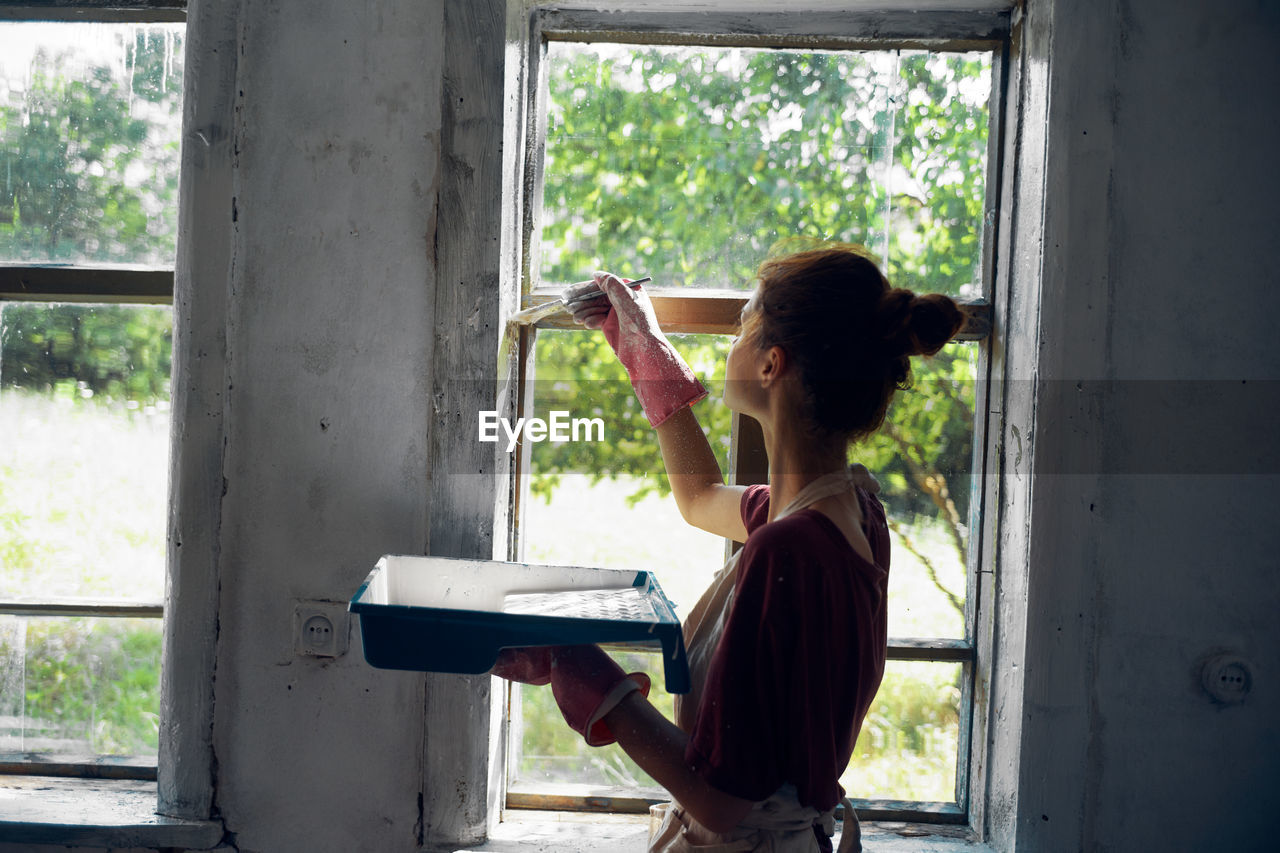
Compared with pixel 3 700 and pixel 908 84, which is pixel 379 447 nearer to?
Answer: pixel 3 700

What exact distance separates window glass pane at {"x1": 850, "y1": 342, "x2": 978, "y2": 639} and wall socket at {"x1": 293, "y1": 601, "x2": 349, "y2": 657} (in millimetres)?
876

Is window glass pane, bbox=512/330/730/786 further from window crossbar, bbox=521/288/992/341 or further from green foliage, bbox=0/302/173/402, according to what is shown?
green foliage, bbox=0/302/173/402

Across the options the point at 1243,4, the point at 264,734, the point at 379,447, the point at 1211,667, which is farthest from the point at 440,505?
the point at 1243,4

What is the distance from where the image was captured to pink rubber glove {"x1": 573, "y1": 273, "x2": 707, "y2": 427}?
115cm

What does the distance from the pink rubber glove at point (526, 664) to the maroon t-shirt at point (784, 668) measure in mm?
183

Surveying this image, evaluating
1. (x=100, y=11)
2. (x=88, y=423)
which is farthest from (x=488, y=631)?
(x=100, y=11)

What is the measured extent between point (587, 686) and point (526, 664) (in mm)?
80

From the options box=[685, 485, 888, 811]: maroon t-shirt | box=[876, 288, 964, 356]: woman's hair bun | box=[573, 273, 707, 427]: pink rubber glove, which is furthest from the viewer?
box=[573, 273, 707, 427]: pink rubber glove

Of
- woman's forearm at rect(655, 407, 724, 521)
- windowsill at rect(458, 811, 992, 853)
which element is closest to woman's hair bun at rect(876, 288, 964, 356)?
woman's forearm at rect(655, 407, 724, 521)

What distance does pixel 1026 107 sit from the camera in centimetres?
125

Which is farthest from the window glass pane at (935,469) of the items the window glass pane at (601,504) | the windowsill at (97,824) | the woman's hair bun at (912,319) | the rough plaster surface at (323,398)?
the windowsill at (97,824)

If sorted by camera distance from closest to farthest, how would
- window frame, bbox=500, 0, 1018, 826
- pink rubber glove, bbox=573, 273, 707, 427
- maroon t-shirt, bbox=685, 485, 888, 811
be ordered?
A: 1. maroon t-shirt, bbox=685, 485, 888, 811
2. pink rubber glove, bbox=573, 273, 707, 427
3. window frame, bbox=500, 0, 1018, 826

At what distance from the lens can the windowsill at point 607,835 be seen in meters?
1.22

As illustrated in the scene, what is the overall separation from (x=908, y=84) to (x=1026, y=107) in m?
0.19
